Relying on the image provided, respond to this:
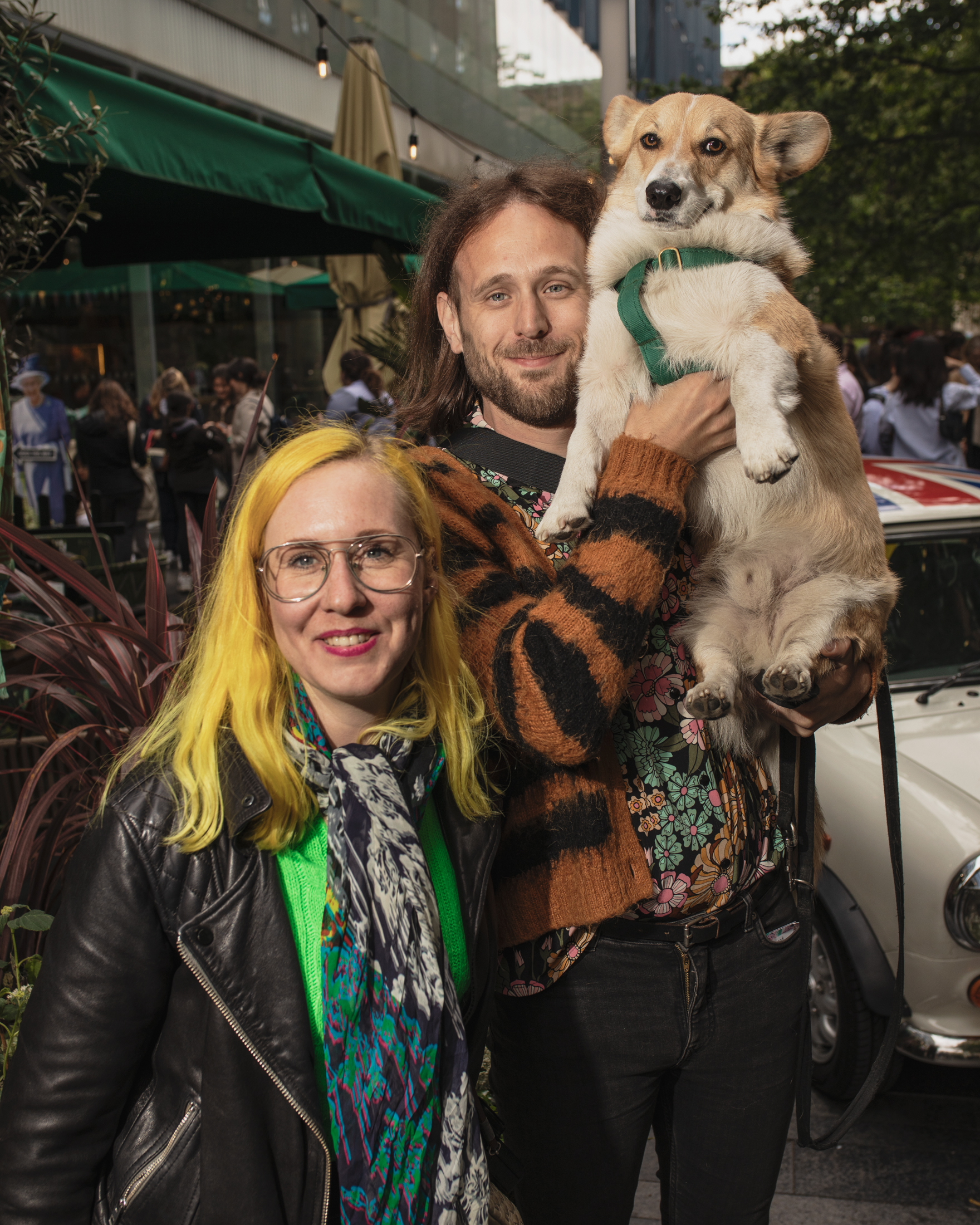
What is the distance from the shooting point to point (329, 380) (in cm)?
828

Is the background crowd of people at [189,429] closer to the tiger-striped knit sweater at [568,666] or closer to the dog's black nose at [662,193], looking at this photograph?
the dog's black nose at [662,193]

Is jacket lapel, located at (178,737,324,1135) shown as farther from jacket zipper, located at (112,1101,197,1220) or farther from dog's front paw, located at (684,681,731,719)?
dog's front paw, located at (684,681,731,719)

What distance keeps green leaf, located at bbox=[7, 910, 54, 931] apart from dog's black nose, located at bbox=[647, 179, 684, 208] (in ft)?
6.61

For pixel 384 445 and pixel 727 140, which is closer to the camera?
pixel 384 445

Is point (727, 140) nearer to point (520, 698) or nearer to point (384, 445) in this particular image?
point (384, 445)

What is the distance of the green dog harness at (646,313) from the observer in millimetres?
1888

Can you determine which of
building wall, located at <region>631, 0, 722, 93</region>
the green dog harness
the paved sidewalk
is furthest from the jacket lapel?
building wall, located at <region>631, 0, 722, 93</region>

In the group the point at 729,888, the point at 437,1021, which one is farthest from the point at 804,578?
the point at 437,1021

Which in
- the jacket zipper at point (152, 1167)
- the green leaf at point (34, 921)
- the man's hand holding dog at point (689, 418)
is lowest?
the green leaf at point (34, 921)

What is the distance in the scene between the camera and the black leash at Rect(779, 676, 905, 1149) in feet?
5.58

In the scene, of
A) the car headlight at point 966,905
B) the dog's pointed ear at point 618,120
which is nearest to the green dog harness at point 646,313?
the dog's pointed ear at point 618,120

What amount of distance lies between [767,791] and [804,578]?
0.62 m

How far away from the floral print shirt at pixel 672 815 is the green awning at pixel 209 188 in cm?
156

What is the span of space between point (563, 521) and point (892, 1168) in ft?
8.00
